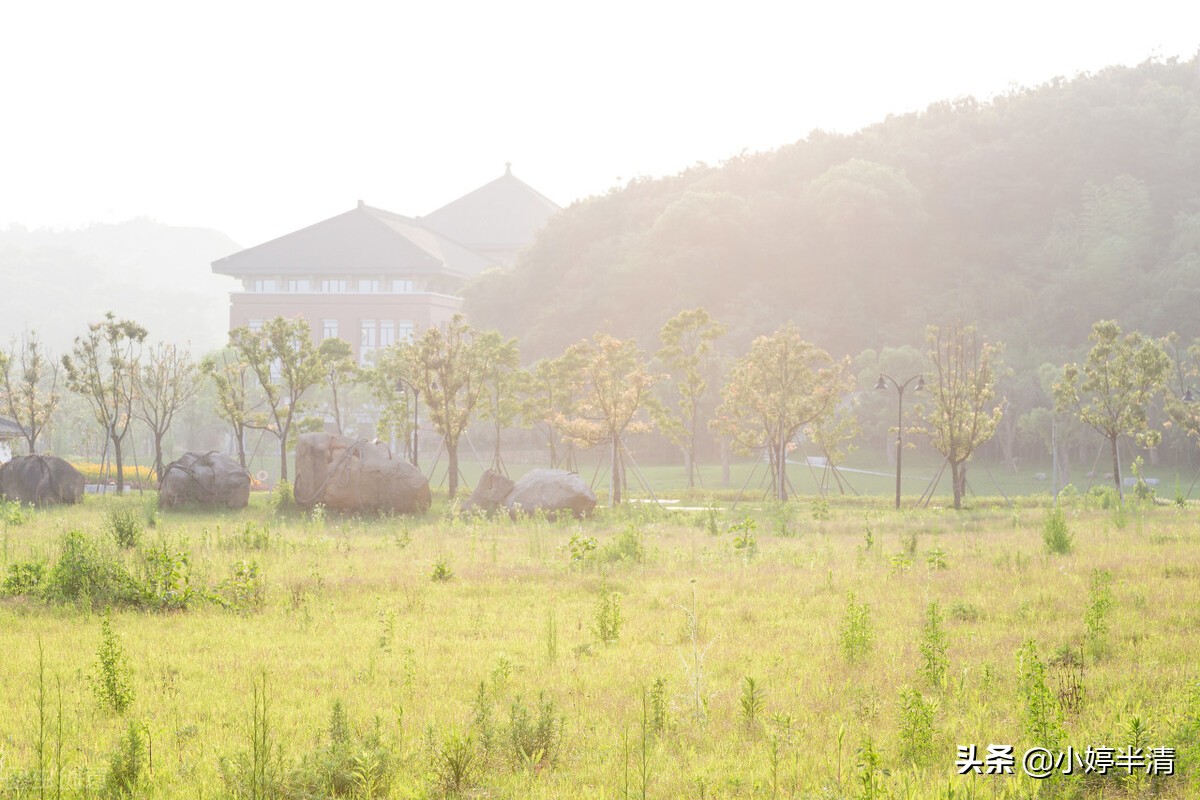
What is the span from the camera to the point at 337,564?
15430 millimetres

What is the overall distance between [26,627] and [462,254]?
8453 centimetres

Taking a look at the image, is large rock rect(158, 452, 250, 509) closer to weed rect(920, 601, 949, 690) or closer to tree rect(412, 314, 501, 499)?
tree rect(412, 314, 501, 499)

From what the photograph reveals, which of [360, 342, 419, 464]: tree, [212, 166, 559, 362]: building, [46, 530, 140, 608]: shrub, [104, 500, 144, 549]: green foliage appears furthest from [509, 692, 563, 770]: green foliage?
[212, 166, 559, 362]: building

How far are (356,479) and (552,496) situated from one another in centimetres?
476

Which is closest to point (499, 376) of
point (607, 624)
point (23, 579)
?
point (23, 579)

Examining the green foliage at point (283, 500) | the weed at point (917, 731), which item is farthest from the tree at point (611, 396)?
the weed at point (917, 731)

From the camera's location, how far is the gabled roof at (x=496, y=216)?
3942 inches

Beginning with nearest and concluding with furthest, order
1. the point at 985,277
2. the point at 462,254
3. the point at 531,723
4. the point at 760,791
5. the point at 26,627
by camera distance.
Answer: the point at 760,791, the point at 531,723, the point at 26,627, the point at 985,277, the point at 462,254

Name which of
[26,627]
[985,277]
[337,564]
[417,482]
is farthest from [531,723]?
[985,277]

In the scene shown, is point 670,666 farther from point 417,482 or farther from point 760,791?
point 417,482

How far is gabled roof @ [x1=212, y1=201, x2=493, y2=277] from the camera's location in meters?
82.8

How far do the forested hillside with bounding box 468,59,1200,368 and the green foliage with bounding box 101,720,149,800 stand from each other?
2211 inches

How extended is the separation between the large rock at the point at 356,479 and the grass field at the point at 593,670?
27.6 ft

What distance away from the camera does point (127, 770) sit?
6293mm
